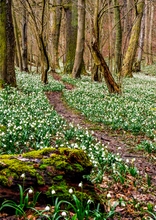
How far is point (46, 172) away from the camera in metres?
4.12

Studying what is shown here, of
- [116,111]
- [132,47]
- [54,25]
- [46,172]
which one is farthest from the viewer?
[54,25]

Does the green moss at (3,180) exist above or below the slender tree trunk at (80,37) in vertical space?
below

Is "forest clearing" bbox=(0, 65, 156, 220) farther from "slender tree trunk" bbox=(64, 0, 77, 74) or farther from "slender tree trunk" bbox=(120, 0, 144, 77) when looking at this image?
"slender tree trunk" bbox=(120, 0, 144, 77)

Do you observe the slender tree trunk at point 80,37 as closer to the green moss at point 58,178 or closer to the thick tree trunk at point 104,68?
the thick tree trunk at point 104,68

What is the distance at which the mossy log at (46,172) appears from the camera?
3812 millimetres

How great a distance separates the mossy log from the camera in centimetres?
381

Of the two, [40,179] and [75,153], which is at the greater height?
[75,153]

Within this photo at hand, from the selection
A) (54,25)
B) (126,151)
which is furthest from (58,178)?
(54,25)

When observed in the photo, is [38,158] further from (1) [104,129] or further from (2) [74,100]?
(2) [74,100]

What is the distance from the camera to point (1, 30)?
46.1ft

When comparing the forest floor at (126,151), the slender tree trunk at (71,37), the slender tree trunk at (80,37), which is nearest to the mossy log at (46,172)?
the forest floor at (126,151)

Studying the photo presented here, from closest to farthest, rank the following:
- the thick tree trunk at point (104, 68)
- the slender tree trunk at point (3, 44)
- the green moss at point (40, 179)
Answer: the green moss at point (40, 179) → the slender tree trunk at point (3, 44) → the thick tree trunk at point (104, 68)

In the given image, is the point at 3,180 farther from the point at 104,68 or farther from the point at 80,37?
the point at 80,37

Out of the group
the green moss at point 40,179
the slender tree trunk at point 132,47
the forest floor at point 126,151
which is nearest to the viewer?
the green moss at point 40,179
